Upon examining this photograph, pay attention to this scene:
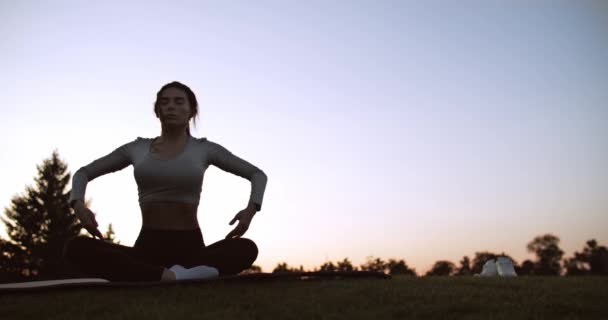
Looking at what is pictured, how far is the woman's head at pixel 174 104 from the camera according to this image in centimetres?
501

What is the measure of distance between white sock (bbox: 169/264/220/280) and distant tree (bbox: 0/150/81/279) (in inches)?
945

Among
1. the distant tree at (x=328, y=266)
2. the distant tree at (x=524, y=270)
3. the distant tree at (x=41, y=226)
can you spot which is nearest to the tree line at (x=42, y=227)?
the distant tree at (x=41, y=226)

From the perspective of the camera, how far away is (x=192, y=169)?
4.83 metres

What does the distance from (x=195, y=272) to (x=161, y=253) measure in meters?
0.50

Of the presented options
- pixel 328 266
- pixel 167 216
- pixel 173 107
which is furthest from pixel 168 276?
pixel 328 266

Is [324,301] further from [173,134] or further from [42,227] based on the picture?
[42,227]

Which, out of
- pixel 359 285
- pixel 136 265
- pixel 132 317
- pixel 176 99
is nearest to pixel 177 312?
pixel 132 317

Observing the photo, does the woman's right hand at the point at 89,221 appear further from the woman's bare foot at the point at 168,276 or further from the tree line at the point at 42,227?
the tree line at the point at 42,227

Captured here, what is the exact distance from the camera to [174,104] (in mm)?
5035

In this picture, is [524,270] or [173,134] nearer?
[173,134]

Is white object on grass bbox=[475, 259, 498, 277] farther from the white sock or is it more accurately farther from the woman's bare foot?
the woman's bare foot

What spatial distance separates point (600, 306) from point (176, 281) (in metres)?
3.03

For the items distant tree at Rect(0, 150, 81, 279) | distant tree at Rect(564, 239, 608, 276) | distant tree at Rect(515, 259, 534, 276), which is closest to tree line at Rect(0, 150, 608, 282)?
distant tree at Rect(0, 150, 81, 279)

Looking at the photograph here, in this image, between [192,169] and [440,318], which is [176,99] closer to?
[192,169]
